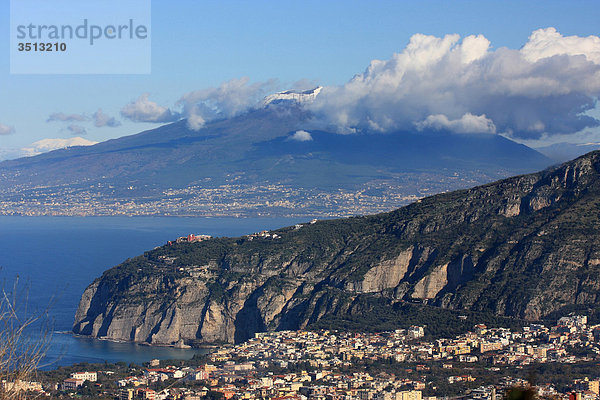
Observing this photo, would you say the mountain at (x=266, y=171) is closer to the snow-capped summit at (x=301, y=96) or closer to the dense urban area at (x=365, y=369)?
the snow-capped summit at (x=301, y=96)

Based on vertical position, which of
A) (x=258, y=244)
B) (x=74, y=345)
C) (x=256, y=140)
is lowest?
(x=74, y=345)

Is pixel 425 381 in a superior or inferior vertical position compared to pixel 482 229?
inferior

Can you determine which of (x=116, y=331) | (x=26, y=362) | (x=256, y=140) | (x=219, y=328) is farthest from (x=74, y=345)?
(x=256, y=140)

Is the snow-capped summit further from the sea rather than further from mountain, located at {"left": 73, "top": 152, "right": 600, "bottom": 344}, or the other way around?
mountain, located at {"left": 73, "top": 152, "right": 600, "bottom": 344}

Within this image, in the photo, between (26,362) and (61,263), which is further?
(61,263)

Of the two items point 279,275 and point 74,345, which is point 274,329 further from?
point 74,345

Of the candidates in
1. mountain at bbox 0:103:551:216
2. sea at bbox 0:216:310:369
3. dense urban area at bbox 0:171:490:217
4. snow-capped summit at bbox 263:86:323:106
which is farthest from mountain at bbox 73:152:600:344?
snow-capped summit at bbox 263:86:323:106

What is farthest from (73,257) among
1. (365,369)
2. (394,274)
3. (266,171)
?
(266,171)

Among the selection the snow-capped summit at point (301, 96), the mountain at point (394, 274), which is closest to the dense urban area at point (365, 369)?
the mountain at point (394, 274)
